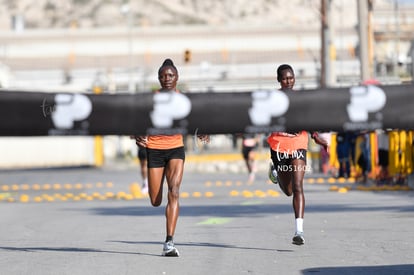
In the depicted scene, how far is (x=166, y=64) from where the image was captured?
12930mm

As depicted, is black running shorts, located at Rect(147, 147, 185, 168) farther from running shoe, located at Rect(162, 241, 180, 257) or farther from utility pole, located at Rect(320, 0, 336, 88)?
utility pole, located at Rect(320, 0, 336, 88)

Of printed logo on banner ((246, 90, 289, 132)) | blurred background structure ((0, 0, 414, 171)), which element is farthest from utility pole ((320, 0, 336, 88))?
blurred background structure ((0, 0, 414, 171))

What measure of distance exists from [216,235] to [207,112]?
3.05m

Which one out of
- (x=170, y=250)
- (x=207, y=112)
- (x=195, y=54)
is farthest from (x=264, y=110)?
(x=195, y=54)

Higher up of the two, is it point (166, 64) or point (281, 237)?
point (166, 64)

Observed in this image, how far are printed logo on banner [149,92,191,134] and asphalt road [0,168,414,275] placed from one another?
4.22 ft

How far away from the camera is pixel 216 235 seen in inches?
588

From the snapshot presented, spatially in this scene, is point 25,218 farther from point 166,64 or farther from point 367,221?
point 166,64

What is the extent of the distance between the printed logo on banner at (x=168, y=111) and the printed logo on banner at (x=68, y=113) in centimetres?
65

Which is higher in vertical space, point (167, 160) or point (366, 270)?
point (167, 160)

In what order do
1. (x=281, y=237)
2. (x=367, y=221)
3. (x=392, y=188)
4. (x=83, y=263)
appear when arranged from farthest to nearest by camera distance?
(x=392, y=188) < (x=367, y=221) < (x=281, y=237) < (x=83, y=263)

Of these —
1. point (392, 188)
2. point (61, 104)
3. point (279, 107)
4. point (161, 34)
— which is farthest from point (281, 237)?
point (161, 34)

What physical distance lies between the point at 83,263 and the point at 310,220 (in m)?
5.75

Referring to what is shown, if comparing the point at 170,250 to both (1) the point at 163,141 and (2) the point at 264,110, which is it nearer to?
(1) the point at 163,141
